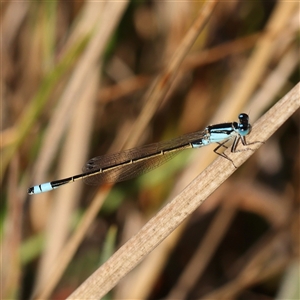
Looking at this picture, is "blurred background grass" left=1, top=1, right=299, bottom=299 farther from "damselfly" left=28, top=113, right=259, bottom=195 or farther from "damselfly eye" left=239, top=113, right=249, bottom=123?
"damselfly eye" left=239, top=113, right=249, bottom=123

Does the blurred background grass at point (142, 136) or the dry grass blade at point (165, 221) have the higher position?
the blurred background grass at point (142, 136)

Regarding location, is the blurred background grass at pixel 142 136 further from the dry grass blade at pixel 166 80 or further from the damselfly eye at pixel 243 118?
the dry grass blade at pixel 166 80

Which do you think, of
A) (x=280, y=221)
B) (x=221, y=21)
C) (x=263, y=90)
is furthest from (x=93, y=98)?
(x=280, y=221)

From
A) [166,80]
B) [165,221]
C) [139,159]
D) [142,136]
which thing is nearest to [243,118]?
[166,80]

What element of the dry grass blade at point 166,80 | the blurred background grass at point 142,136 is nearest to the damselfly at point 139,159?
the blurred background grass at point 142,136

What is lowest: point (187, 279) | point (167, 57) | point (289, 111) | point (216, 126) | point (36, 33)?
point (289, 111)

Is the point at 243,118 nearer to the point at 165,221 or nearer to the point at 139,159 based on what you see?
the point at 139,159

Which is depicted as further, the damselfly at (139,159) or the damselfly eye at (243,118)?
the damselfly at (139,159)

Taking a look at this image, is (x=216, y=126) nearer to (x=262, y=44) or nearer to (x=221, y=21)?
(x=262, y=44)
